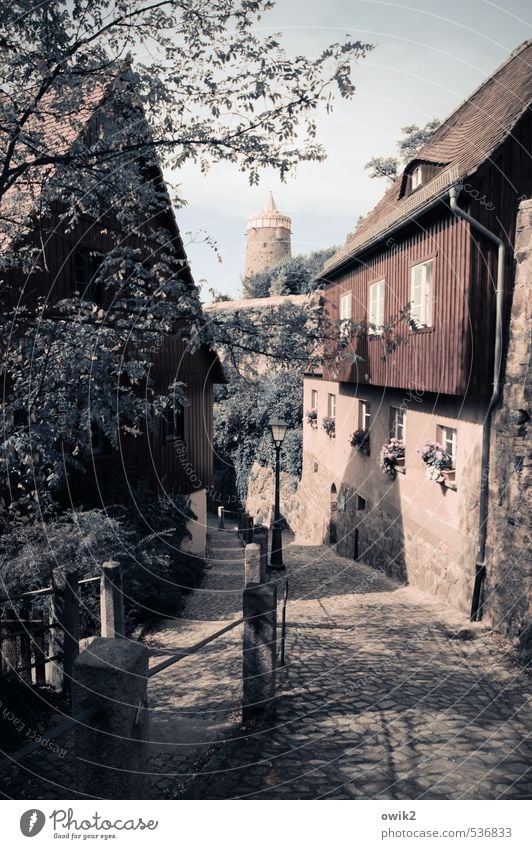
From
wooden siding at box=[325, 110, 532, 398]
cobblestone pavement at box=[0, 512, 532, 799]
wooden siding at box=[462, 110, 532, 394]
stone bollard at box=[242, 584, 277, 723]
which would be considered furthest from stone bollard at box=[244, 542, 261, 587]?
wooden siding at box=[462, 110, 532, 394]

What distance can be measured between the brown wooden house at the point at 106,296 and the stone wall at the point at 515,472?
5165 millimetres

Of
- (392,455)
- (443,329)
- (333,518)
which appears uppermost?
(443,329)

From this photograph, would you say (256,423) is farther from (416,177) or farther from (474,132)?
(474,132)

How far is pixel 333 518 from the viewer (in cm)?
2045

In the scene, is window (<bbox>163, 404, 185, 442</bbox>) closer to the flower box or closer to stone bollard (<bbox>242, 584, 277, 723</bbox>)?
the flower box

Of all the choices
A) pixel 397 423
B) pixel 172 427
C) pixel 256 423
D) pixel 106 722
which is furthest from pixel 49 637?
pixel 256 423

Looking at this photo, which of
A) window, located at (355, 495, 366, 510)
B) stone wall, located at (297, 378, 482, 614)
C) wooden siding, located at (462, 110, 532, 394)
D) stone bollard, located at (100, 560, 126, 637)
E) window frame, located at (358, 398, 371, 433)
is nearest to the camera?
stone bollard, located at (100, 560, 126, 637)

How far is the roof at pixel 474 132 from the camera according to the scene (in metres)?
9.21

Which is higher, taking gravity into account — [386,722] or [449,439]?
[449,439]

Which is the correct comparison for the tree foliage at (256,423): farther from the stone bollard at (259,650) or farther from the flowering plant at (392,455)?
the stone bollard at (259,650)

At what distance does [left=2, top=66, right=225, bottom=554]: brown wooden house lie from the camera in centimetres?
669

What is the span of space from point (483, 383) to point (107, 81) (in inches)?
274

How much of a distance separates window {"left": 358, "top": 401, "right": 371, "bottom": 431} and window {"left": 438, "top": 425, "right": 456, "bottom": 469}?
14.2 ft

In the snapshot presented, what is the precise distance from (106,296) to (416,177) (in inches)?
292
